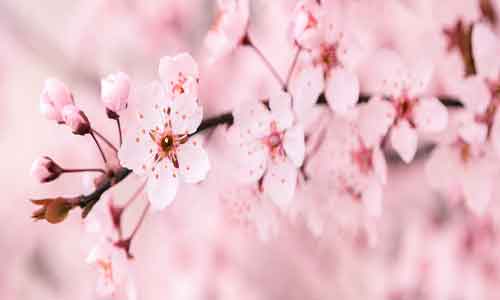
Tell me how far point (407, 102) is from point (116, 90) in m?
0.22

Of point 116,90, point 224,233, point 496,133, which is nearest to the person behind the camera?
point 116,90

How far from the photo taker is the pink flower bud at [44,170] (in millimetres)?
408

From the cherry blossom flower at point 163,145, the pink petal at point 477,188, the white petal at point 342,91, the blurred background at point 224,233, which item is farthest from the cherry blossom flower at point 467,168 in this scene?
the blurred background at point 224,233

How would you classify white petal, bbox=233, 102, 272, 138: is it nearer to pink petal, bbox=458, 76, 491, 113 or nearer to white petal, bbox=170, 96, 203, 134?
white petal, bbox=170, 96, 203, 134

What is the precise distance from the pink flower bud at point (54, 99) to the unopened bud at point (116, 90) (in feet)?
0.11

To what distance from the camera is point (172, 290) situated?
3.38ft

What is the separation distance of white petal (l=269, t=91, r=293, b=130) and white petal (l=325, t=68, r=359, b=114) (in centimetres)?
4

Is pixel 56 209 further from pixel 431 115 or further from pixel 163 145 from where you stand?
pixel 431 115

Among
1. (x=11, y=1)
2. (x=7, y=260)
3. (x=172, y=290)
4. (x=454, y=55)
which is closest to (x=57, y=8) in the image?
(x=11, y=1)

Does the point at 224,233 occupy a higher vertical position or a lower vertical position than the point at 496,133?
higher

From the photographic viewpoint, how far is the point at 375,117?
1.55 ft

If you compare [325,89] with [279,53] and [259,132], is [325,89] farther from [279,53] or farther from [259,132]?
[279,53]

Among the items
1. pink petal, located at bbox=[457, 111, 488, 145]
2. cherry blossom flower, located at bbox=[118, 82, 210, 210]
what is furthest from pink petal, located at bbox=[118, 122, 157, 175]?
pink petal, located at bbox=[457, 111, 488, 145]

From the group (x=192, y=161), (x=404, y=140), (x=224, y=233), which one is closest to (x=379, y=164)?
(x=404, y=140)
